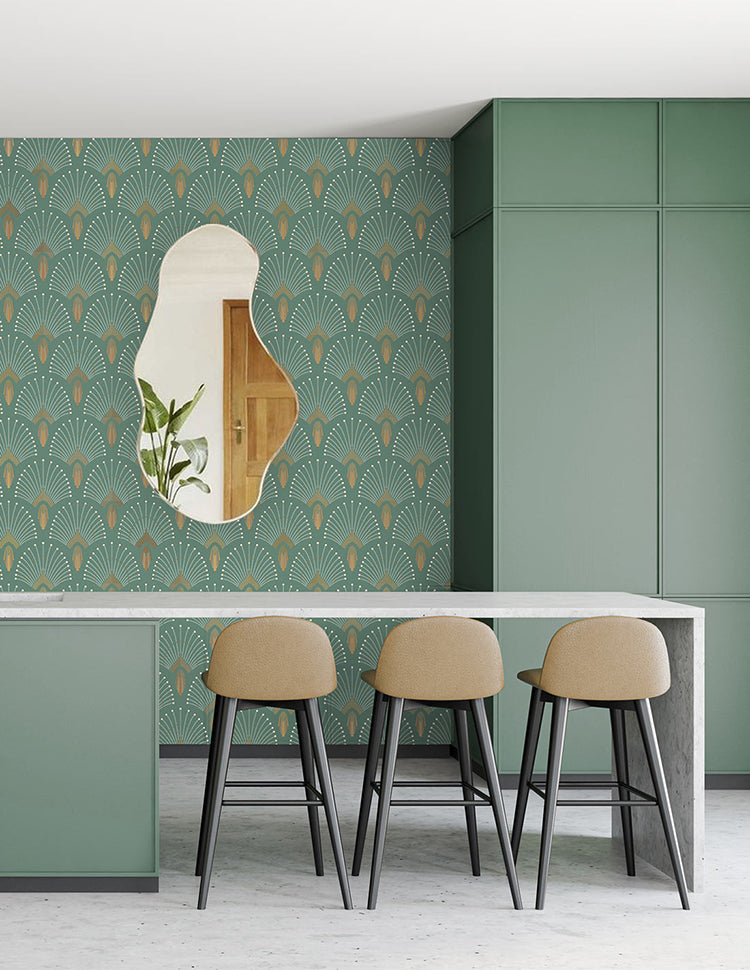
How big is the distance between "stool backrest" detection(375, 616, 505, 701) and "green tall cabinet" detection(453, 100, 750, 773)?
1599mm

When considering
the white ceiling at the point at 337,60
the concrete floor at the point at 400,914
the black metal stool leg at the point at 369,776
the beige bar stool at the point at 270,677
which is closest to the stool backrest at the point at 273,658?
the beige bar stool at the point at 270,677

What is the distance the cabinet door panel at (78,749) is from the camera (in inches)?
138

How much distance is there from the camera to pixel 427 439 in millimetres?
5727

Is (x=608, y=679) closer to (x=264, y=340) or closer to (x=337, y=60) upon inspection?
(x=337, y=60)

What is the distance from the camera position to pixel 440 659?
3410 millimetres

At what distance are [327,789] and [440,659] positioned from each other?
0.53m

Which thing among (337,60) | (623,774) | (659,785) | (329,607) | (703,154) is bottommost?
(623,774)

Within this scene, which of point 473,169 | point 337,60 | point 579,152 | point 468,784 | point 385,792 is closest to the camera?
point 385,792

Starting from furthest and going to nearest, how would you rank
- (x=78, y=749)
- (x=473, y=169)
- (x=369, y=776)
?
(x=473, y=169), (x=369, y=776), (x=78, y=749)

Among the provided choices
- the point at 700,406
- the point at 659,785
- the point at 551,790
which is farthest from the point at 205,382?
the point at 659,785

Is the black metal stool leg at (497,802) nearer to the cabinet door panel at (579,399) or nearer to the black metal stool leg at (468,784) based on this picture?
the black metal stool leg at (468,784)

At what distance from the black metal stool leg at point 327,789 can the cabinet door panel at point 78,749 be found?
0.51 metres

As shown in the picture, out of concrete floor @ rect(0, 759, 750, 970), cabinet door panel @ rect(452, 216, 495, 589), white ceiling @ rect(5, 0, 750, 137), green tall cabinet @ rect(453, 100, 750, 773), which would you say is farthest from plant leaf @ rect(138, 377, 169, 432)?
concrete floor @ rect(0, 759, 750, 970)

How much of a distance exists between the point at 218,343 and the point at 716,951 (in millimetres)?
3609
